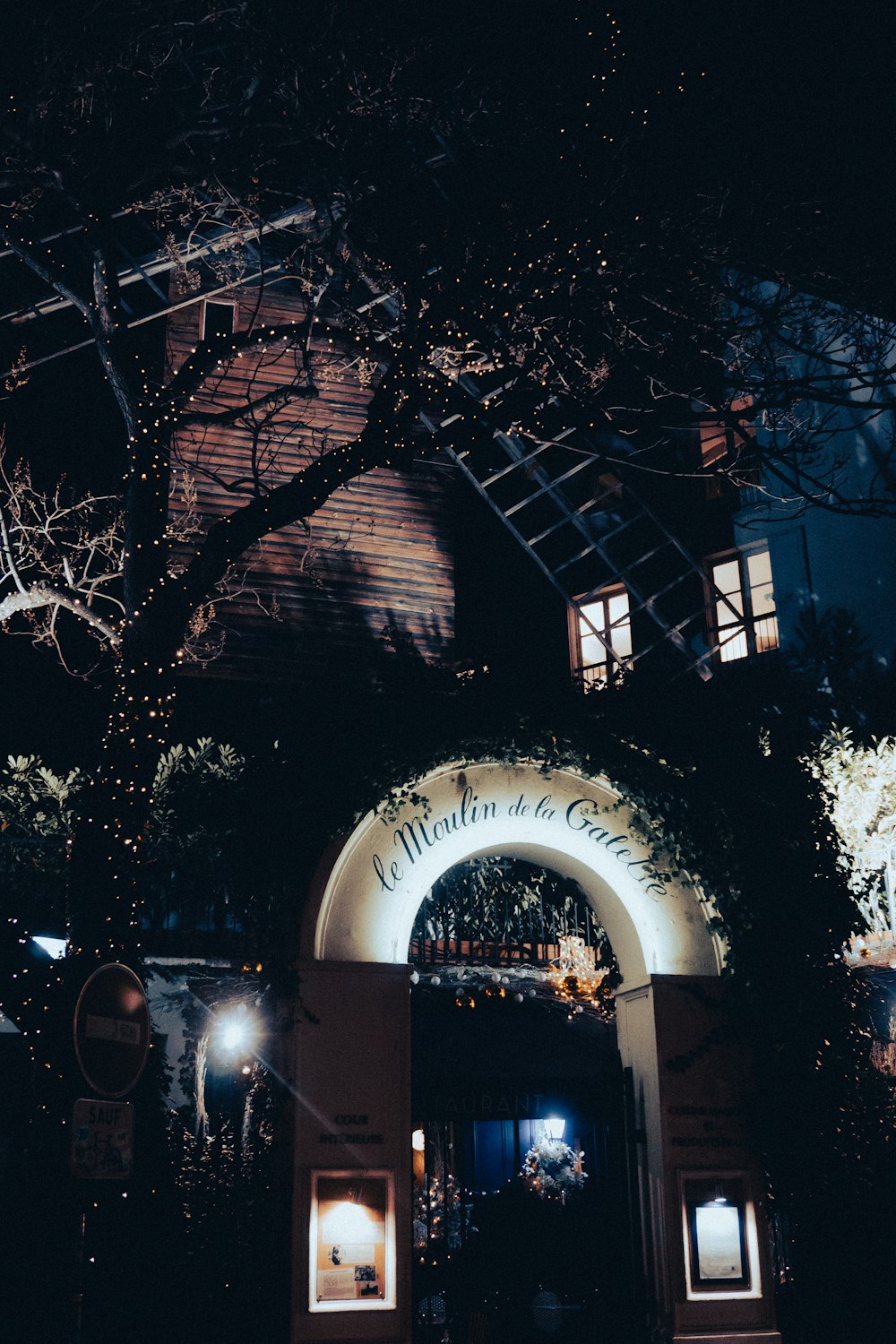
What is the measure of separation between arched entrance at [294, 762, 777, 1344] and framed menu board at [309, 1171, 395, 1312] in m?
0.01

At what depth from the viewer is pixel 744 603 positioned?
A: 64.9 feet

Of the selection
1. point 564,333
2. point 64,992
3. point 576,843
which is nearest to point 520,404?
point 564,333

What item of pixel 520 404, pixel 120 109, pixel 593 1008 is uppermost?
pixel 120 109

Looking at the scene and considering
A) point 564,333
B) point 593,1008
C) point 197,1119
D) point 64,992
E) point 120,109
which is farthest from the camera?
point 197,1119

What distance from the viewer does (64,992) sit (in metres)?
8.08

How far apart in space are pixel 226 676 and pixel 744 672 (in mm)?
7568

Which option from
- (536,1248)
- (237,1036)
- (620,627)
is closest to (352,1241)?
(536,1248)

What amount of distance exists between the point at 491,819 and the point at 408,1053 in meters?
2.01

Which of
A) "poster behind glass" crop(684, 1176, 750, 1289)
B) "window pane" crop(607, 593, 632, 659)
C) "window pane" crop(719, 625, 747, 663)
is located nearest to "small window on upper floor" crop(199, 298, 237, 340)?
"window pane" crop(607, 593, 632, 659)

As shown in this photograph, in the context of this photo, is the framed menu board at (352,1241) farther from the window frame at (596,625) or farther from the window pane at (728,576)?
the window pane at (728,576)

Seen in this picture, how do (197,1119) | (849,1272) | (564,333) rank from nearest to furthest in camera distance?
(849,1272) → (564,333) → (197,1119)

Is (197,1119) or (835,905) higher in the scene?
(835,905)

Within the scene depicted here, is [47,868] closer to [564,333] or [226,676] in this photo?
[226,676]

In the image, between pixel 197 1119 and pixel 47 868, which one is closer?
pixel 47 868
